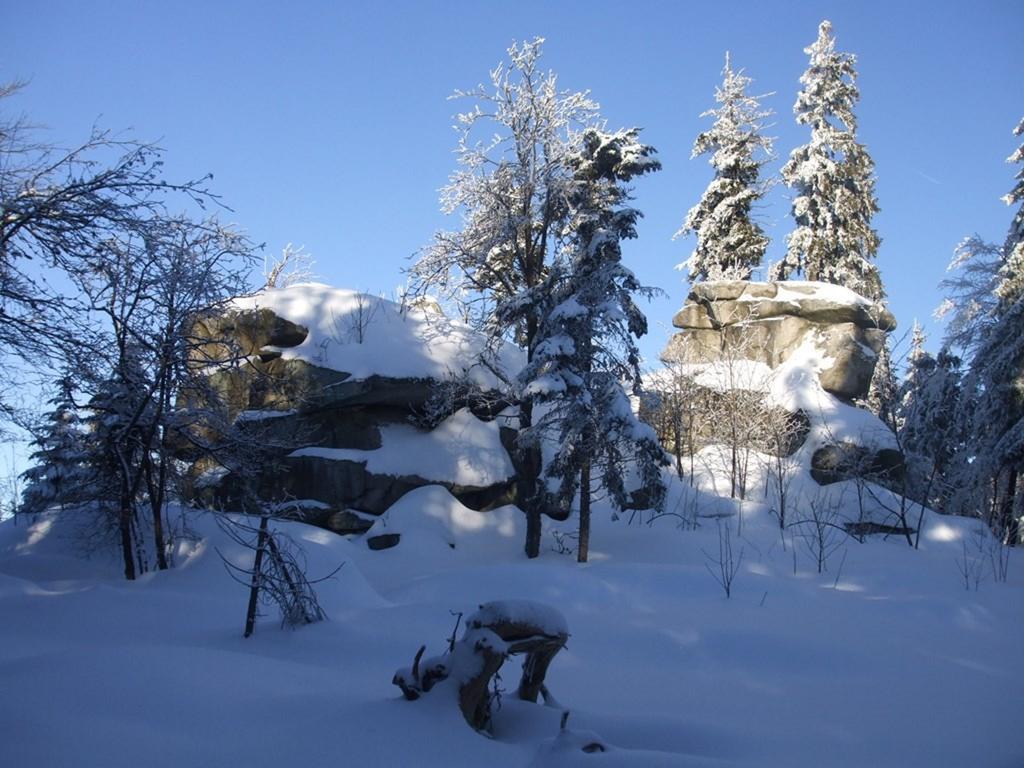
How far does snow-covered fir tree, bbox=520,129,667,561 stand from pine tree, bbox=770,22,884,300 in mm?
15408

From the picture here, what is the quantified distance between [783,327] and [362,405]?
52.3ft

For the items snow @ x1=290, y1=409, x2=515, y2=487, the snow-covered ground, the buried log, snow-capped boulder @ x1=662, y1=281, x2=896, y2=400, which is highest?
snow-capped boulder @ x1=662, y1=281, x2=896, y2=400

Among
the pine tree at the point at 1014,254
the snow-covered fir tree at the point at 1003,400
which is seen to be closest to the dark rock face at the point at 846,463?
the snow-covered fir tree at the point at 1003,400

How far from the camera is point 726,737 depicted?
462 centimetres

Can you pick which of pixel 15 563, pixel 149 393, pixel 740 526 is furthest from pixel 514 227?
pixel 15 563

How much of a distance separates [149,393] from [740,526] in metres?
13.7

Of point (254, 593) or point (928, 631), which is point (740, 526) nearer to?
point (928, 631)

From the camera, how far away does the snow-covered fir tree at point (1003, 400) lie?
59.4 ft

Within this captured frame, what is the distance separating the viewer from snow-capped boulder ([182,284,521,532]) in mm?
17781

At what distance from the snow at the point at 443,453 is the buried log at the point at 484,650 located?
14149mm

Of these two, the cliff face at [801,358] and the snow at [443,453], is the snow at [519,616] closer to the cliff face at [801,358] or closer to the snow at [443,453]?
the snow at [443,453]

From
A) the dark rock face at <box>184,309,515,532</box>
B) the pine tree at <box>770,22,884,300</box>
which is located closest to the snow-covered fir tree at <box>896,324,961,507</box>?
the pine tree at <box>770,22,884,300</box>

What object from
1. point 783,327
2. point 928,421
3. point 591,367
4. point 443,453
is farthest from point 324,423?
point 928,421

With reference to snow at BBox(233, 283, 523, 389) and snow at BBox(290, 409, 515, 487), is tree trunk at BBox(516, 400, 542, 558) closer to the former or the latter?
snow at BBox(290, 409, 515, 487)
